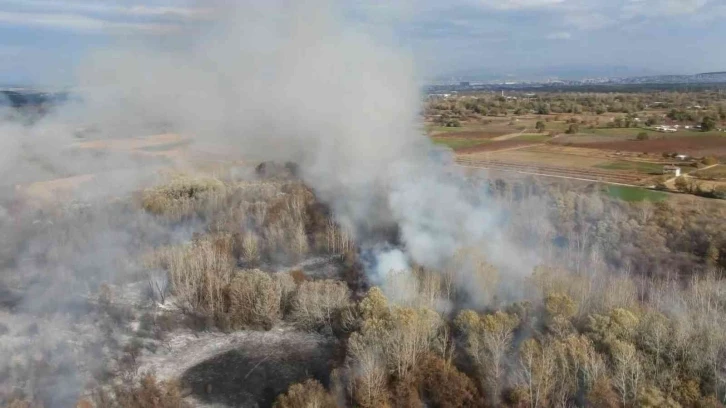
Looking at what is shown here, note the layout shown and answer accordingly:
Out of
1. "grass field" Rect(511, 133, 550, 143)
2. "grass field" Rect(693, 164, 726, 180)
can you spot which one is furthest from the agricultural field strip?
"grass field" Rect(511, 133, 550, 143)

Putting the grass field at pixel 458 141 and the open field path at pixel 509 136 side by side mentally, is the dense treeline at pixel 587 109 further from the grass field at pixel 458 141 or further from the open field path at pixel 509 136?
the grass field at pixel 458 141

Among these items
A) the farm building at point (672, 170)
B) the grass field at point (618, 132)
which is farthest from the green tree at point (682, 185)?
the grass field at point (618, 132)

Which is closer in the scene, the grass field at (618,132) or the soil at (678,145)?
the soil at (678,145)

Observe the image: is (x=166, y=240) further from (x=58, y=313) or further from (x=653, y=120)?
(x=653, y=120)

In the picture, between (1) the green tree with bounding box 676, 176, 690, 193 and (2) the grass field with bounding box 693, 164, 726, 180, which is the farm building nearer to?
(2) the grass field with bounding box 693, 164, 726, 180

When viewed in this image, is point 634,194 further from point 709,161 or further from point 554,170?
point 709,161

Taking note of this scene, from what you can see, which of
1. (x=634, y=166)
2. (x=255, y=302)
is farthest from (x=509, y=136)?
(x=255, y=302)
